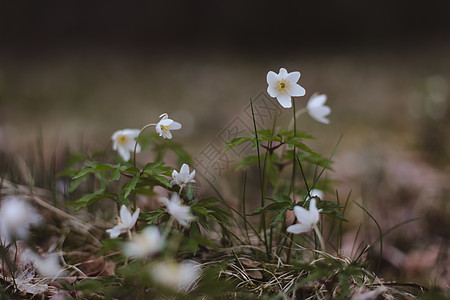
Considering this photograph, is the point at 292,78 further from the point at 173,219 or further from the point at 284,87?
the point at 173,219

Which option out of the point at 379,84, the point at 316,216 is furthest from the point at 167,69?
the point at 316,216

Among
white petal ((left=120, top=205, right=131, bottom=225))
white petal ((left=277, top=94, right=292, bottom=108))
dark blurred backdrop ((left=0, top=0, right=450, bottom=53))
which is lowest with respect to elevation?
white petal ((left=120, top=205, right=131, bottom=225))

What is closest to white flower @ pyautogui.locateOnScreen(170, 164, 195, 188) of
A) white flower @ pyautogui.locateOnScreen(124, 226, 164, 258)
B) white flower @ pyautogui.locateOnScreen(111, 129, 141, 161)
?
white flower @ pyautogui.locateOnScreen(124, 226, 164, 258)

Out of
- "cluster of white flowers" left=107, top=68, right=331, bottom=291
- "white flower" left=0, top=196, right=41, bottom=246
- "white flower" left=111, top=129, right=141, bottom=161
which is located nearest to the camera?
"cluster of white flowers" left=107, top=68, right=331, bottom=291

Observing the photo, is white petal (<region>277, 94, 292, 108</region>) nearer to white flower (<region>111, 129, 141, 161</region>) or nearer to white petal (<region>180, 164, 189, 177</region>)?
white petal (<region>180, 164, 189, 177</region>)

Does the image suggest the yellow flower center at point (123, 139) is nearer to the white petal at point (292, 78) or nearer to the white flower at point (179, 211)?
the white flower at point (179, 211)

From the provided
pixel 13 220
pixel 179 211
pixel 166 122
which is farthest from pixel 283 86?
pixel 13 220

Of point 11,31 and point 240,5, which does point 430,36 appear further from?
point 11,31
